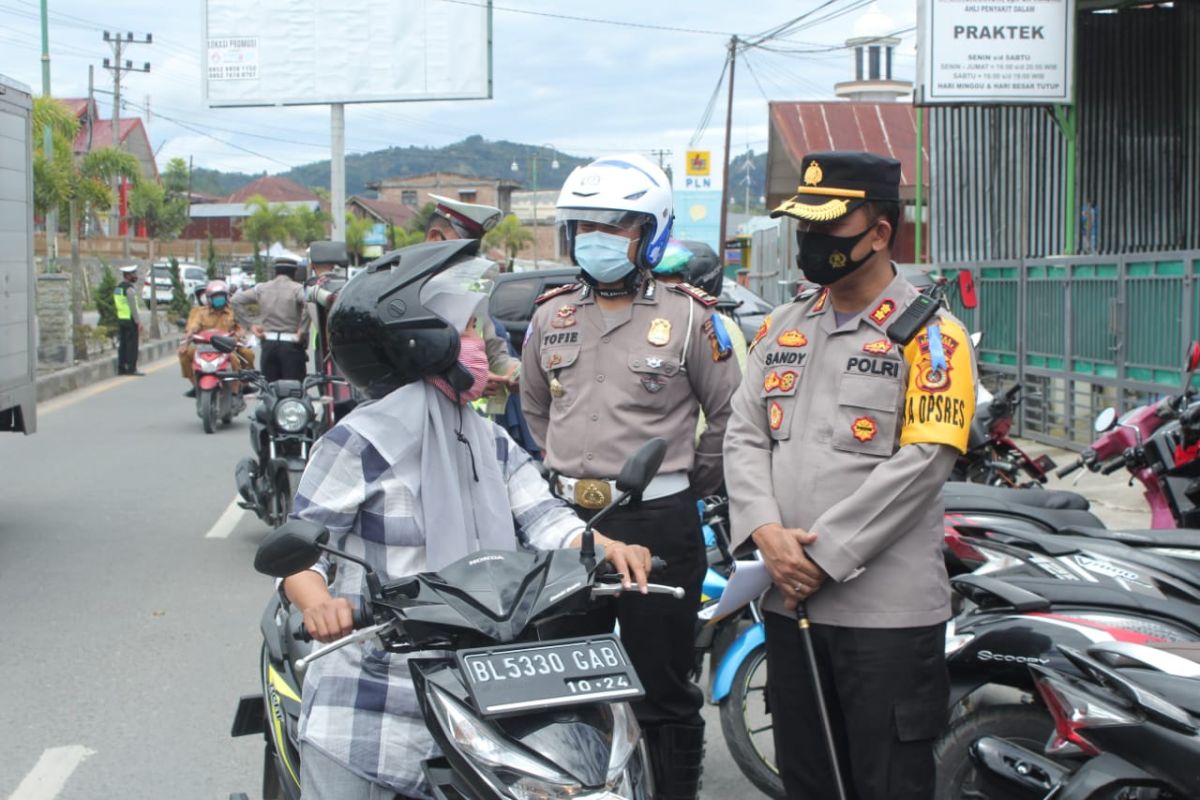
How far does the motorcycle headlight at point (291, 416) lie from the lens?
25.7ft

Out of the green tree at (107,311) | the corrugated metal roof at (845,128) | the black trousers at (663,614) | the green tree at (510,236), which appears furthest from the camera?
the green tree at (510,236)

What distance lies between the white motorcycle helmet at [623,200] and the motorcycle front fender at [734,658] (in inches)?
47.3

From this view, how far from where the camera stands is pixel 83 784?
445 centimetres

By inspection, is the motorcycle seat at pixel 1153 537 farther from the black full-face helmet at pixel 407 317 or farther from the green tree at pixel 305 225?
the green tree at pixel 305 225

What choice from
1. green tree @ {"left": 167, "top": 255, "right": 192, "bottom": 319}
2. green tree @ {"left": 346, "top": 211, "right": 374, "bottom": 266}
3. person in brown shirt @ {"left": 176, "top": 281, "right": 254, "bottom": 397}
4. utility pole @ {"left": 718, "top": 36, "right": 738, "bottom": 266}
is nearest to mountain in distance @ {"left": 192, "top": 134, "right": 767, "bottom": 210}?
green tree @ {"left": 346, "top": 211, "right": 374, "bottom": 266}

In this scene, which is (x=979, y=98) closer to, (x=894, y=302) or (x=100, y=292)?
(x=894, y=302)

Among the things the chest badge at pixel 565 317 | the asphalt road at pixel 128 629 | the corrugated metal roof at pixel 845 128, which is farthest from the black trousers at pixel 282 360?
the corrugated metal roof at pixel 845 128

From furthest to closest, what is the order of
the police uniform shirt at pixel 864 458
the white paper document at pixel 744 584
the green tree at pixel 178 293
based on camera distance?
1. the green tree at pixel 178 293
2. the white paper document at pixel 744 584
3. the police uniform shirt at pixel 864 458

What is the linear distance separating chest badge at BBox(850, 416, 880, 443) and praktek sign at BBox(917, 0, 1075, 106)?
38.0 feet

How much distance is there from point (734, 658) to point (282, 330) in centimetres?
852

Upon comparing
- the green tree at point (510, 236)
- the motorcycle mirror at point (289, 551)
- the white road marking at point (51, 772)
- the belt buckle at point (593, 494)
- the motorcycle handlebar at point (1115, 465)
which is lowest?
the white road marking at point (51, 772)

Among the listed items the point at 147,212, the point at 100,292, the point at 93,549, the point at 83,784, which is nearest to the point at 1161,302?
the point at 93,549

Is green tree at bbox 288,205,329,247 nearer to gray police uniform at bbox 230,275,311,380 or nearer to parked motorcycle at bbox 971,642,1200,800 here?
gray police uniform at bbox 230,275,311,380

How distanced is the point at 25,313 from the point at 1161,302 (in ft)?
27.4
